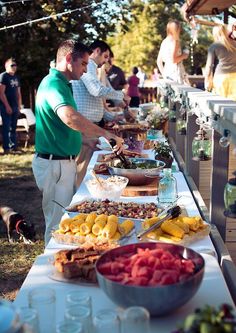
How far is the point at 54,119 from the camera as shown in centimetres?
390

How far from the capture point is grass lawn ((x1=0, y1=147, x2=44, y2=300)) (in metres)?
4.29

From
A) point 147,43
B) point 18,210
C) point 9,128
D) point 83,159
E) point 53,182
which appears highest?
point 147,43

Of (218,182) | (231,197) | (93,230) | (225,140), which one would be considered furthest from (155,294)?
(218,182)

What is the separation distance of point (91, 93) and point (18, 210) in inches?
81.1

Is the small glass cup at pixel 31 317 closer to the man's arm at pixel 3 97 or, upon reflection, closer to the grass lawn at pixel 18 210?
the grass lawn at pixel 18 210

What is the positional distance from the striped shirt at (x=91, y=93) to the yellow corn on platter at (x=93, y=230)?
2823 millimetres

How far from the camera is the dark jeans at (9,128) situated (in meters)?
10.6

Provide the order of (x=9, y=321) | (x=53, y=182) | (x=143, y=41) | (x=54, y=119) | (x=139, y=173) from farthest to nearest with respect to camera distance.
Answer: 1. (x=143, y=41)
2. (x=53, y=182)
3. (x=54, y=119)
4. (x=139, y=173)
5. (x=9, y=321)

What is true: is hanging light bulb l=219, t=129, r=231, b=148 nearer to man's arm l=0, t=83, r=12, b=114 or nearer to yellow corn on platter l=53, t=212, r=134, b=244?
yellow corn on platter l=53, t=212, r=134, b=244

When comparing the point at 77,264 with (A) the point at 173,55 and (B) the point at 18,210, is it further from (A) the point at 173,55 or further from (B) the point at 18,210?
(A) the point at 173,55

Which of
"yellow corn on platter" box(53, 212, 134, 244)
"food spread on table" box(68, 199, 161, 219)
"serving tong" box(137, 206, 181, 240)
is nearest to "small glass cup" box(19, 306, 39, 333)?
"yellow corn on platter" box(53, 212, 134, 244)

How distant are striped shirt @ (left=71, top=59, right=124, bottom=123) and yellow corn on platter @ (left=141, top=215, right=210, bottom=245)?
9.45 ft

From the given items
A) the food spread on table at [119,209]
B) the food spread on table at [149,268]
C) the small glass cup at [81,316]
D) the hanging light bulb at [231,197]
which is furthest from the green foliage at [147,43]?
the small glass cup at [81,316]

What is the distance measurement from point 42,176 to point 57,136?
36 cm
